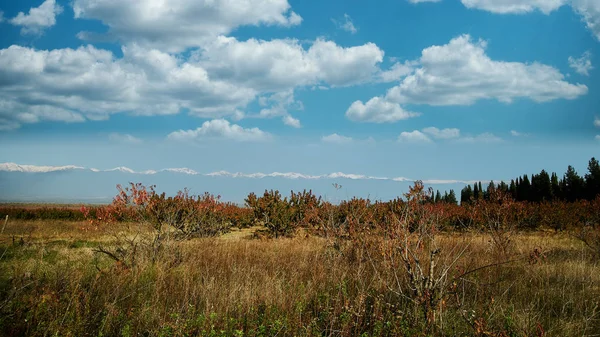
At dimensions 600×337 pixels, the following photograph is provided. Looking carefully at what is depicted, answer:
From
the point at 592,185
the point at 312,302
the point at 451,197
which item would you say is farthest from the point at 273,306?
the point at 451,197

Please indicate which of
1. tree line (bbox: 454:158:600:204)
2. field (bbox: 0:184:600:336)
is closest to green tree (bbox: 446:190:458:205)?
tree line (bbox: 454:158:600:204)

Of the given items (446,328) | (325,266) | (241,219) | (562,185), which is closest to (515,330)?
(446,328)

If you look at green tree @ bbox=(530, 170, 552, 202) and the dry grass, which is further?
green tree @ bbox=(530, 170, 552, 202)

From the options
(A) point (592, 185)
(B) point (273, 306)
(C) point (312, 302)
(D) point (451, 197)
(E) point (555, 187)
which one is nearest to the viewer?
(B) point (273, 306)

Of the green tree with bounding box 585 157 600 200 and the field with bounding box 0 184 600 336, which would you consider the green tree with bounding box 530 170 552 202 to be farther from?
the field with bounding box 0 184 600 336

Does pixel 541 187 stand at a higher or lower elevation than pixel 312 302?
higher

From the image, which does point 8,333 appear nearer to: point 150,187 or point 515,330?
point 515,330

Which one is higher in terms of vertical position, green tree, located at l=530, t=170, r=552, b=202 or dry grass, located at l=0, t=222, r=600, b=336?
green tree, located at l=530, t=170, r=552, b=202

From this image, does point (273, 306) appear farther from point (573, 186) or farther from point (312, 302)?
point (573, 186)

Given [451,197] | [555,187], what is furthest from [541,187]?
[451,197]

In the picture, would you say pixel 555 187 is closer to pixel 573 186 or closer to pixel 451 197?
pixel 573 186

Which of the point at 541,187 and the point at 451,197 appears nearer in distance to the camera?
the point at 541,187

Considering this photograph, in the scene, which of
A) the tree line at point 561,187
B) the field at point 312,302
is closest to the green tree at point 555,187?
the tree line at point 561,187

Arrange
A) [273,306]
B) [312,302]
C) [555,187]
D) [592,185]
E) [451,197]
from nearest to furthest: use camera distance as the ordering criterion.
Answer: [273,306] → [312,302] → [592,185] → [555,187] → [451,197]
